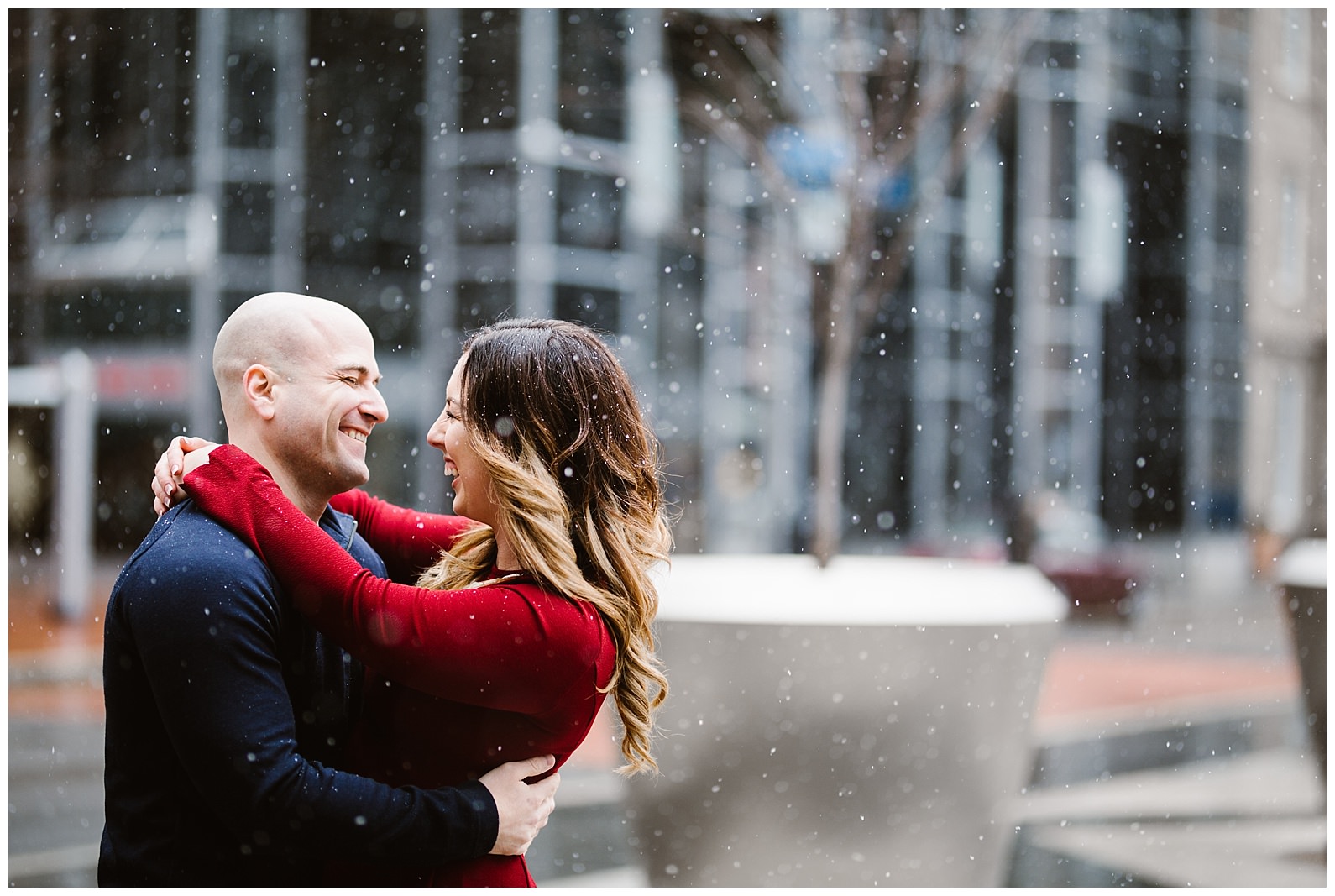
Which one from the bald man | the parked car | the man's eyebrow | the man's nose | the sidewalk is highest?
the man's eyebrow

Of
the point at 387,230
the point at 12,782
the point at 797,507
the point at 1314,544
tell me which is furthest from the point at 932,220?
the point at 12,782

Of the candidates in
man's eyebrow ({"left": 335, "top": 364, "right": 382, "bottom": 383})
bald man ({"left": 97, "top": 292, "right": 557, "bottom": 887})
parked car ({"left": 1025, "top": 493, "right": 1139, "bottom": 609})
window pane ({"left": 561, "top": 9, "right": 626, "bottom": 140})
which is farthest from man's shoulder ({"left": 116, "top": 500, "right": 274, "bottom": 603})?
window pane ({"left": 561, "top": 9, "right": 626, "bottom": 140})

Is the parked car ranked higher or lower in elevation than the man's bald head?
lower

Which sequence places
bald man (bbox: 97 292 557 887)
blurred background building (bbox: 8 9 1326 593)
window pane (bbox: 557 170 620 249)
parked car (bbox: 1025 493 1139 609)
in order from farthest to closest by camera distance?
window pane (bbox: 557 170 620 249)
blurred background building (bbox: 8 9 1326 593)
parked car (bbox: 1025 493 1139 609)
bald man (bbox: 97 292 557 887)

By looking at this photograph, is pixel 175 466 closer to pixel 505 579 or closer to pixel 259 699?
pixel 259 699

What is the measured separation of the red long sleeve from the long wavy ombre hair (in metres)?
0.08

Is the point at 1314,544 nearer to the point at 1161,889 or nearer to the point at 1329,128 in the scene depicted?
the point at 1161,889

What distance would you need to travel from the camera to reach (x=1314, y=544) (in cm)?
428

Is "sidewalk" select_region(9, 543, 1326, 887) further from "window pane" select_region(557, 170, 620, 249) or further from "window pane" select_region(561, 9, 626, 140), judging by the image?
"window pane" select_region(561, 9, 626, 140)

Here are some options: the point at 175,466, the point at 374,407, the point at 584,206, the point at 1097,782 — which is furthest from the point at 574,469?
the point at 584,206

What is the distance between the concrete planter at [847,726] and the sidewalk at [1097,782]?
0.36 m

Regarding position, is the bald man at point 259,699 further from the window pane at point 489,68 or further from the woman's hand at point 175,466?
the window pane at point 489,68

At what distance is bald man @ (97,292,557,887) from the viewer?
1.42m

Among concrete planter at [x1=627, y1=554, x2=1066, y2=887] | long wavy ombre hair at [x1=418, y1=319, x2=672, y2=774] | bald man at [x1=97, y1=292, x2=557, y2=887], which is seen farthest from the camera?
concrete planter at [x1=627, y1=554, x2=1066, y2=887]
